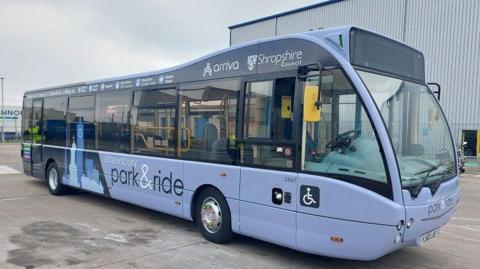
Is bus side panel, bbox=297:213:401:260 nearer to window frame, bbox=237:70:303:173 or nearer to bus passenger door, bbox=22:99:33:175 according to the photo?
window frame, bbox=237:70:303:173

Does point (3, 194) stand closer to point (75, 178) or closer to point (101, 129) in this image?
point (75, 178)

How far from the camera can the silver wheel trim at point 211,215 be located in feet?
20.7

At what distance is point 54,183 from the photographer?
1091cm

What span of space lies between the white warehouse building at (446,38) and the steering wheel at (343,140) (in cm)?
1927

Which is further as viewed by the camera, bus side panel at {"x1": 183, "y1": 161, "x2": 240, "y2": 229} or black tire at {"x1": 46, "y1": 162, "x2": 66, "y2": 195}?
black tire at {"x1": 46, "y1": 162, "x2": 66, "y2": 195}

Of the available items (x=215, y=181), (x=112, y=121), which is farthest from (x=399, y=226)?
(x=112, y=121)

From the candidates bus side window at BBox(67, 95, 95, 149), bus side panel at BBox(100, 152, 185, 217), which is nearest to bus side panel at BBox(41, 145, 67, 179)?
bus side window at BBox(67, 95, 95, 149)

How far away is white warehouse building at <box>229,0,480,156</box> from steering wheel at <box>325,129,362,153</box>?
1927 cm

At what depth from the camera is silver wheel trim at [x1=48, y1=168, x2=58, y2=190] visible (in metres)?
10.8

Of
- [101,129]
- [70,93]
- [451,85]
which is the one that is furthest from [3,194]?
[451,85]

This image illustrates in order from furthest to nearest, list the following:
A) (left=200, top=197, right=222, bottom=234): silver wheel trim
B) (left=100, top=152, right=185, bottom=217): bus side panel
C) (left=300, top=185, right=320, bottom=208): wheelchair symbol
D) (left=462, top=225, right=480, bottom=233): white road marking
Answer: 1. (left=462, top=225, right=480, bottom=233): white road marking
2. (left=100, top=152, right=185, bottom=217): bus side panel
3. (left=200, top=197, right=222, bottom=234): silver wheel trim
4. (left=300, top=185, right=320, bottom=208): wheelchair symbol

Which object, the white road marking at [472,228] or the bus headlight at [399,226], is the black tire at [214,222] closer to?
the bus headlight at [399,226]

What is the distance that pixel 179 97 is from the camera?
23.6 ft

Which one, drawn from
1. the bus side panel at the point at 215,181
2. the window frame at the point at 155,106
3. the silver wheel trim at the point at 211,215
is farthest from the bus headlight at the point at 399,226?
the window frame at the point at 155,106
